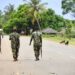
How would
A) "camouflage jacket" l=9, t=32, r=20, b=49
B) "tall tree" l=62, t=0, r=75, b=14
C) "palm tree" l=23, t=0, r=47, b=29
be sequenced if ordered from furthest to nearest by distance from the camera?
"palm tree" l=23, t=0, r=47, b=29
"tall tree" l=62, t=0, r=75, b=14
"camouflage jacket" l=9, t=32, r=20, b=49

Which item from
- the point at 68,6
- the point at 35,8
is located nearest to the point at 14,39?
the point at 68,6

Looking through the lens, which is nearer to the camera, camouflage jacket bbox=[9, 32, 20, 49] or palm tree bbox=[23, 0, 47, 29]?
camouflage jacket bbox=[9, 32, 20, 49]

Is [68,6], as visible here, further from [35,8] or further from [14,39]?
[14,39]

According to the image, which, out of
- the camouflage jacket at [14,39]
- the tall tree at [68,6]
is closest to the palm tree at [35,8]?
the tall tree at [68,6]

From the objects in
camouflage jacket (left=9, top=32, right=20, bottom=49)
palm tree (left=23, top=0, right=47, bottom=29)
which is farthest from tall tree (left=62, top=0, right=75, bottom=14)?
camouflage jacket (left=9, top=32, right=20, bottom=49)

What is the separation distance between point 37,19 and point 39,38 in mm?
101112

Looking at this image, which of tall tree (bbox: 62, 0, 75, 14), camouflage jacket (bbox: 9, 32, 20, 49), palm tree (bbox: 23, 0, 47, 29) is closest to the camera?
camouflage jacket (bbox: 9, 32, 20, 49)

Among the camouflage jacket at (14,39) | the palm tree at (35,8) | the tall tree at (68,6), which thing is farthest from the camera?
the palm tree at (35,8)

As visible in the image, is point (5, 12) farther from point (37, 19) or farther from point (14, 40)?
point (14, 40)

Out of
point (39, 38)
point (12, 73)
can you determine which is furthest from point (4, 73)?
point (39, 38)

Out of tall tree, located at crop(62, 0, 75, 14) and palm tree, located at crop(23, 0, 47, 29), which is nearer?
tall tree, located at crop(62, 0, 75, 14)

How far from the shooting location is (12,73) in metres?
14.0

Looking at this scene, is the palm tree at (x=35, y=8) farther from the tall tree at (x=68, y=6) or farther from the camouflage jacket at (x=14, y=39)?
the camouflage jacket at (x=14, y=39)

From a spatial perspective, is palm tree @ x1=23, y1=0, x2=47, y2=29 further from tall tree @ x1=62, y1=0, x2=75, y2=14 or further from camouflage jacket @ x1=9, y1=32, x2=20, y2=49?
camouflage jacket @ x1=9, y1=32, x2=20, y2=49
